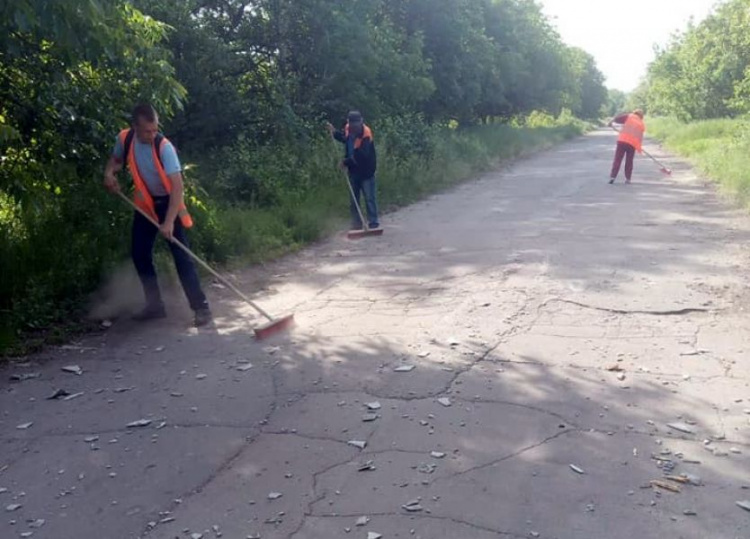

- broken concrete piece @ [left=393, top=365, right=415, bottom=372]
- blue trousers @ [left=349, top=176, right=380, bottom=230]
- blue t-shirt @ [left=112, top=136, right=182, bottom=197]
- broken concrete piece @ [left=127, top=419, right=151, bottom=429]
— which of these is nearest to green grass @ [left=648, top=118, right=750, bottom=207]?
blue trousers @ [left=349, top=176, right=380, bottom=230]

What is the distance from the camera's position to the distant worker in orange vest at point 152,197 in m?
6.85

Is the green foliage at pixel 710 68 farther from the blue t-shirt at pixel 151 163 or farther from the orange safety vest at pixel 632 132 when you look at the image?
the blue t-shirt at pixel 151 163

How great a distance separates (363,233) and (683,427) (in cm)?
753

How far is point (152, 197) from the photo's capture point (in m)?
7.01

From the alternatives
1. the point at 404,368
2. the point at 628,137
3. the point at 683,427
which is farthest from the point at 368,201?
the point at 628,137

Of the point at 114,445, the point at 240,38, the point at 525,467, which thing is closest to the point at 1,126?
the point at 114,445

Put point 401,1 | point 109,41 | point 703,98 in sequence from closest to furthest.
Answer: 1. point 109,41
2. point 401,1
3. point 703,98

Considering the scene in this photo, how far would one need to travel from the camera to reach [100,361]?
620cm

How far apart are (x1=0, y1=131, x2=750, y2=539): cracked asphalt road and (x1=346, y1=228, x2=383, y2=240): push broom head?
2.80 metres

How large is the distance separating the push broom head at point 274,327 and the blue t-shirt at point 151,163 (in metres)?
1.55

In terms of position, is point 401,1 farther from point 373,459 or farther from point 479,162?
point 373,459

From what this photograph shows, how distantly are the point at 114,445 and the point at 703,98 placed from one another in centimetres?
4112

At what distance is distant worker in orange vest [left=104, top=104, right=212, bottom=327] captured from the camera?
6.85 metres

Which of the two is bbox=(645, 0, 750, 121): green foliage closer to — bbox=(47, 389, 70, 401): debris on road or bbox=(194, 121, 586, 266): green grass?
bbox=(194, 121, 586, 266): green grass
